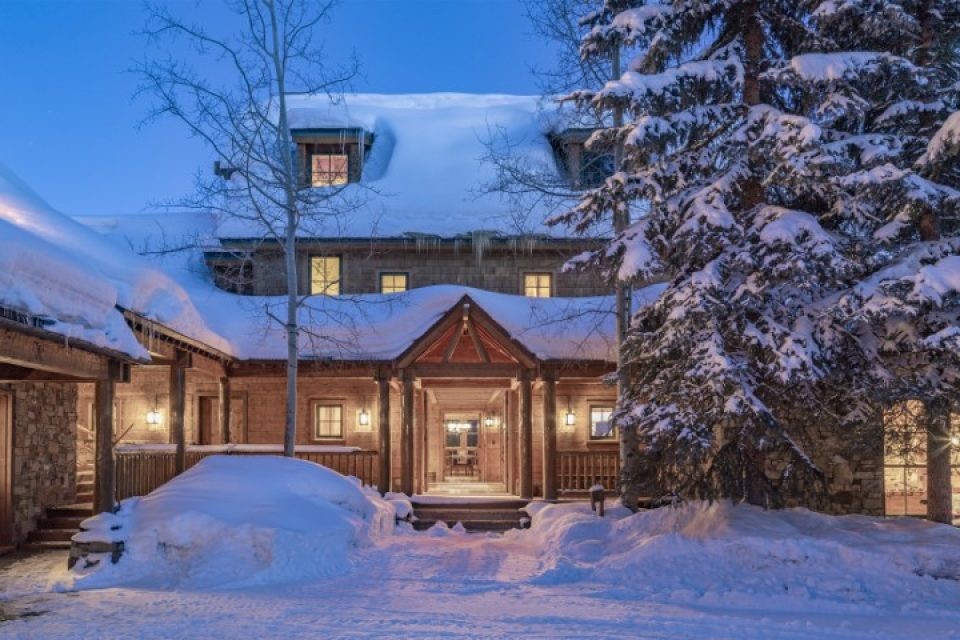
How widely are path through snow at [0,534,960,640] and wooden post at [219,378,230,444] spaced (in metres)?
6.90

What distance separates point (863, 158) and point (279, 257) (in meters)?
14.3

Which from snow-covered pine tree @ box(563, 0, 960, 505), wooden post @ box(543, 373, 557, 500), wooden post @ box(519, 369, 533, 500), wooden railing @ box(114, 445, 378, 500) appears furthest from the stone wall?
snow-covered pine tree @ box(563, 0, 960, 505)

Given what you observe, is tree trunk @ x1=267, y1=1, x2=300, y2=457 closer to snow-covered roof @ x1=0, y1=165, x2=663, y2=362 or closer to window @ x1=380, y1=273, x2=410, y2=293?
snow-covered roof @ x1=0, y1=165, x2=663, y2=362

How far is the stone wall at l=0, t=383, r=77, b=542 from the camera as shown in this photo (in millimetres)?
13531

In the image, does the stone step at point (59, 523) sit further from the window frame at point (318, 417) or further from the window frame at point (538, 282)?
the window frame at point (538, 282)

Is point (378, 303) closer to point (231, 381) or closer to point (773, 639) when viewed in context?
point (231, 381)

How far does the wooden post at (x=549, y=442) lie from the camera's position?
16.9 metres

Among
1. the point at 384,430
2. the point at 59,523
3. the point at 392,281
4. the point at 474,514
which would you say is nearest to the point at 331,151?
the point at 392,281

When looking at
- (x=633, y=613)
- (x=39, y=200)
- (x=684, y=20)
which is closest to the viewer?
(x=633, y=613)

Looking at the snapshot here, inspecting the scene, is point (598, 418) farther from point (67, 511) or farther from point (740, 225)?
point (67, 511)

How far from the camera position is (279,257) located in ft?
70.8

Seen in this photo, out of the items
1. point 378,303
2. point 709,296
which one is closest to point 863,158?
point 709,296

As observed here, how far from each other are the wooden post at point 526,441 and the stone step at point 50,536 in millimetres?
7854

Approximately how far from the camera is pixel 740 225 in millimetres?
11273
